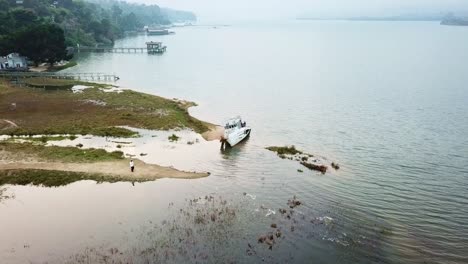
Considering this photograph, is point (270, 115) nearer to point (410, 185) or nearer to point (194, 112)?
point (194, 112)

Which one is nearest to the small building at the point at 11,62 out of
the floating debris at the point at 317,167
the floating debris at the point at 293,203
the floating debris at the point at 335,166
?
the floating debris at the point at 317,167

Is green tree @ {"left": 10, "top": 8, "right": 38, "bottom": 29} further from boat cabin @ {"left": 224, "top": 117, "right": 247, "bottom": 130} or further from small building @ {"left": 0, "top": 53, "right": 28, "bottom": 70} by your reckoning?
boat cabin @ {"left": 224, "top": 117, "right": 247, "bottom": 130}

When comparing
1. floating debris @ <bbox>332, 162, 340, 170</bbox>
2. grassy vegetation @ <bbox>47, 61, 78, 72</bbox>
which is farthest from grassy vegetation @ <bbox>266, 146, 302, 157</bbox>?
grassy vegetation @ <bbox>47, 61, 78, 72</bbox>

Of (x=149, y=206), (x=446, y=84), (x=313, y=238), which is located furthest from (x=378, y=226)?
(x=446, y=84)

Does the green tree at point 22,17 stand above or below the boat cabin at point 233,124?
above

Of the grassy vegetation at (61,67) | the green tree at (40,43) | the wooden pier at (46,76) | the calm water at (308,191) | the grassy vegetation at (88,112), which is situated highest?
the green tree at (40,43)

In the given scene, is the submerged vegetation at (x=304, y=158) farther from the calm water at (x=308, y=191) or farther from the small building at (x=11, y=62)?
the small building at (x=11, y=62)
